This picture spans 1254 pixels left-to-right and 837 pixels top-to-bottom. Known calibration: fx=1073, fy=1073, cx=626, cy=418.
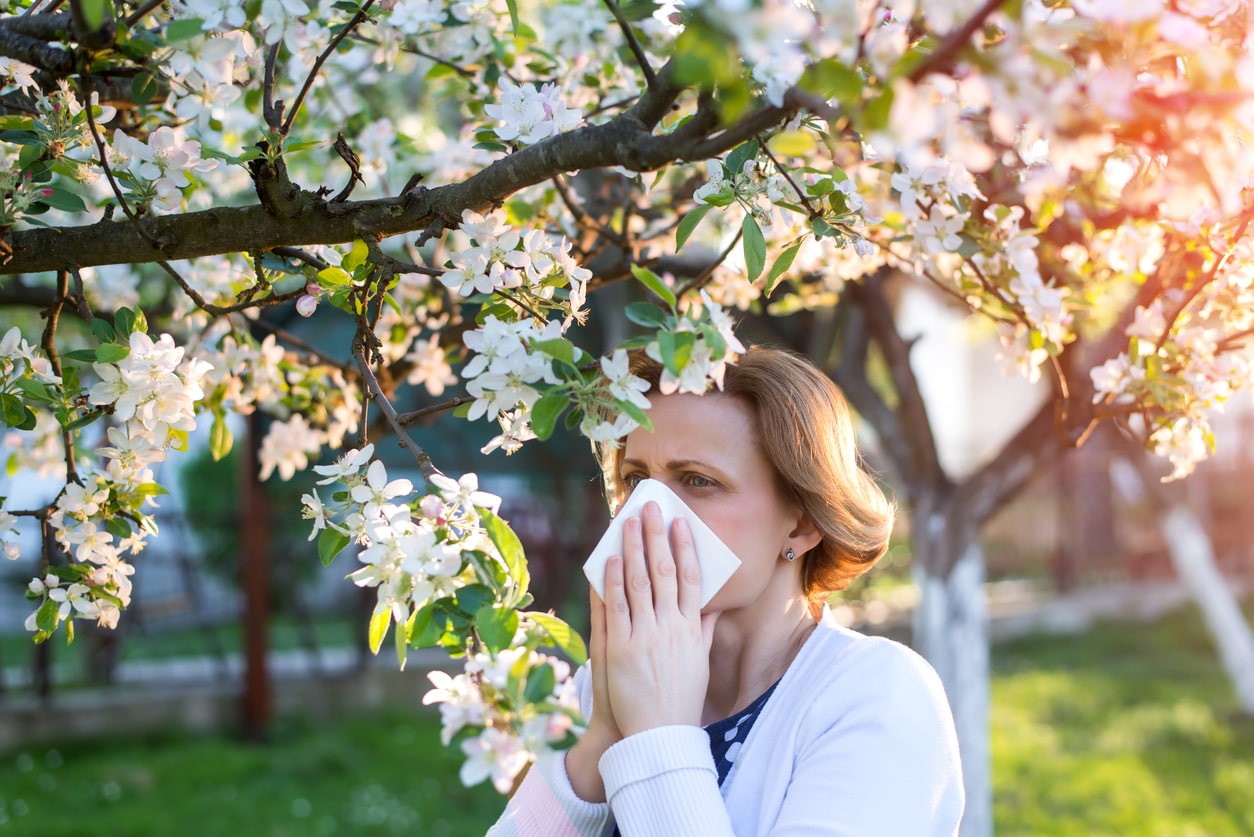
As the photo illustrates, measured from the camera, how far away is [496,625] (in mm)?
1060

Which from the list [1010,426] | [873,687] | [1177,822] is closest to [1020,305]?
[873,687]

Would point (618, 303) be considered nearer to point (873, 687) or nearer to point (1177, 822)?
point (1177, 822)

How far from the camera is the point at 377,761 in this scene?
5.99 metres

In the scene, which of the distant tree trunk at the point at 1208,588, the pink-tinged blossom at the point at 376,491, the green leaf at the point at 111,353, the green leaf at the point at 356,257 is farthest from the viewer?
the distant tree trunk at the point at 1208,588

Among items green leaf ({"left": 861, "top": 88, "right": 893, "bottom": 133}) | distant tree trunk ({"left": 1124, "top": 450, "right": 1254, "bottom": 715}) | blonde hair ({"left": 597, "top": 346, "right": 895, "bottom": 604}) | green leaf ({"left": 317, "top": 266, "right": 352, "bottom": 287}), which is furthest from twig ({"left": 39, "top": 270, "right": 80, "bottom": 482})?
distant tree trunk ({"left": 1124, "top": 450, "right": 1254, "bottom": 715})

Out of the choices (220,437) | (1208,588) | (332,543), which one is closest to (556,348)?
(332,543)

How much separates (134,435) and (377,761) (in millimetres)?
4907

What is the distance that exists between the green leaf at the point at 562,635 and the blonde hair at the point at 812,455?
24.3 inches

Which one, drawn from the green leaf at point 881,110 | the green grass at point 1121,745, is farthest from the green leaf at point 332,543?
the green grass at point 1121,745

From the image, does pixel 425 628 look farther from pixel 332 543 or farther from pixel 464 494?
pixel 332 543

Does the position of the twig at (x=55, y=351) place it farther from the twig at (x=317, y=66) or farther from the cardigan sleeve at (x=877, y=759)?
the cardigan sleeve at (x=877, y=759)

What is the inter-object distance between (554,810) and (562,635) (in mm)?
640

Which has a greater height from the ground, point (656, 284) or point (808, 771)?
point (656, 284)

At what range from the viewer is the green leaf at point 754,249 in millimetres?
1436
